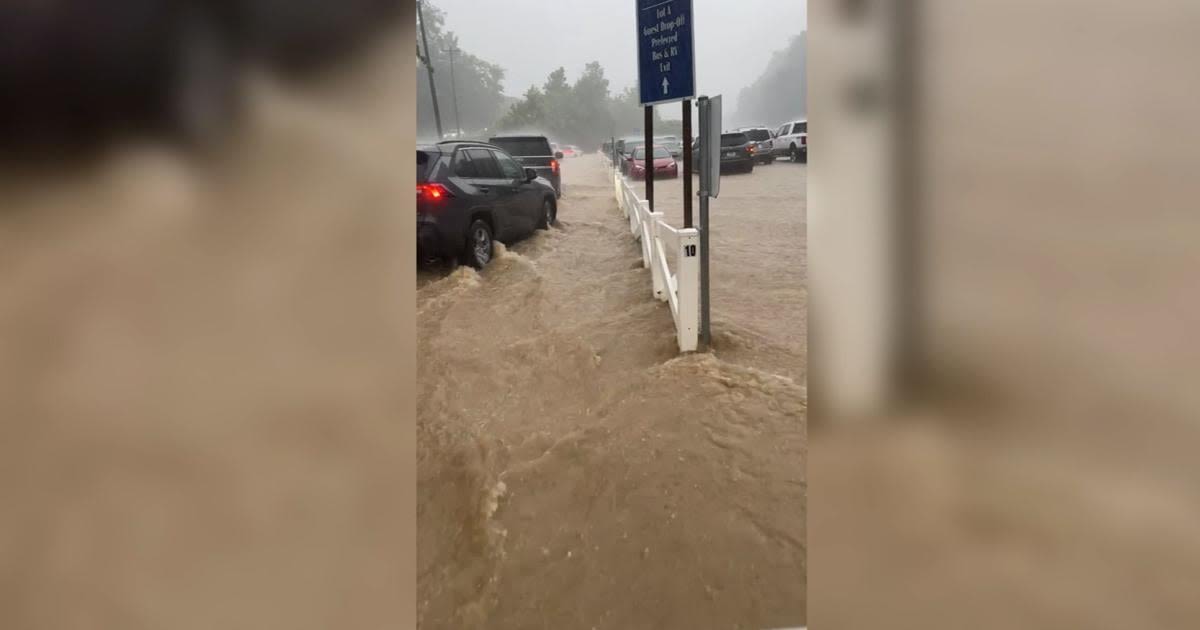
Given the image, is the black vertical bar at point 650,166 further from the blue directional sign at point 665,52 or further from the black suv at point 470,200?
the blue directional sign at point 665,52

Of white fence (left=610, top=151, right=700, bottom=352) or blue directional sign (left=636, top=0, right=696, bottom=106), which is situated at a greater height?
blue directional sign (left=636, top=0, right=696, bottom=106)

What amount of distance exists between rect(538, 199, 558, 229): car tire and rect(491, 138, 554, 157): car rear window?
2.83 feet

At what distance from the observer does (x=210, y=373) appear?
97cm

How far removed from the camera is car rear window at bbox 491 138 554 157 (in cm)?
568

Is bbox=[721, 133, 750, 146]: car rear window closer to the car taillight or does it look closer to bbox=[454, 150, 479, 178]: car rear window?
bbox=[454, 150, 479, 178]: car rear window

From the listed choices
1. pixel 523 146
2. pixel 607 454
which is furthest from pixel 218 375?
pixel 523 146

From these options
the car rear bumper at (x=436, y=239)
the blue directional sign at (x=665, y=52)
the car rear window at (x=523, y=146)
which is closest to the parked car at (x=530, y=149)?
the car rear window at (x=523, y=146)

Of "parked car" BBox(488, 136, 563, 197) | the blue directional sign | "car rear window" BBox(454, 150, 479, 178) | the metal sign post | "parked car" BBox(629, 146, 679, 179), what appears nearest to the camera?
the metal sign post

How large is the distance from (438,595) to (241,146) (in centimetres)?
163

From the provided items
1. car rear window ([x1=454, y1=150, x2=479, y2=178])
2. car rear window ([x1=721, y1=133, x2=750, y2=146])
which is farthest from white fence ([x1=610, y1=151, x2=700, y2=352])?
car rear window ([x1=454, y1=150, x2=479, y2=178])

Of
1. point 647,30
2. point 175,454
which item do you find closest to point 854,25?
point 175,454

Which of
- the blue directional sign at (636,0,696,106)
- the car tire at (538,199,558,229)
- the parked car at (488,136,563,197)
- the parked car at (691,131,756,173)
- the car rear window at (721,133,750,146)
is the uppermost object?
the blue directional sign at (636,0,696,106)

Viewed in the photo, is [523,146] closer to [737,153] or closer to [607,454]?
[737,153]

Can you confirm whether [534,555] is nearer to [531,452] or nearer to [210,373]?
[531,452]
